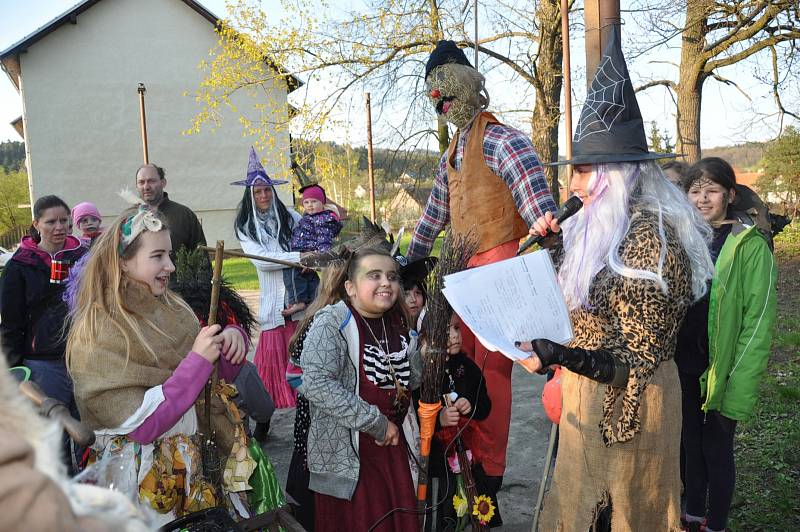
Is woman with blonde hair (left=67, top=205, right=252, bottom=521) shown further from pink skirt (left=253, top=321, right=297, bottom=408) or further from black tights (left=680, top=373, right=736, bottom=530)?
pink skirt (left=253, top=321, right=297, bottom=408)

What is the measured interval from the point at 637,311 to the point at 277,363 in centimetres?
377

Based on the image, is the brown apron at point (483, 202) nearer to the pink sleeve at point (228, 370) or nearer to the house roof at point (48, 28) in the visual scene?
the pink sleeve at point (228, 370)

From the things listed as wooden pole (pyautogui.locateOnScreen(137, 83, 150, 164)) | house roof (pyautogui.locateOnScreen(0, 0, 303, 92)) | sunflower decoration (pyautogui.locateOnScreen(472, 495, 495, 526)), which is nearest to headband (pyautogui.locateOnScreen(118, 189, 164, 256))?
sunflower decoration (pyautogui.locateOnScreen(472, 495, 495, 526))

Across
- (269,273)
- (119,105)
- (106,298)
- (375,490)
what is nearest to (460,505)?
(375,490)

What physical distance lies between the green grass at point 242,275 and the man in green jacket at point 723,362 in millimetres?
9520

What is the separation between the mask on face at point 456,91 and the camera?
11.1ft

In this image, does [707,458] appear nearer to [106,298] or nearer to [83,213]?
[106,298]

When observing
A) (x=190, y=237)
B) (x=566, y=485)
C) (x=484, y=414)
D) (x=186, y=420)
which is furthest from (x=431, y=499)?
(x=190, y=237)

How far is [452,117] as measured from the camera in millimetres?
3432

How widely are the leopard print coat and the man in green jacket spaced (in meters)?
1.11

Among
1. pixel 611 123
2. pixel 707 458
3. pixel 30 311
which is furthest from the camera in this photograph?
pixel 30 311

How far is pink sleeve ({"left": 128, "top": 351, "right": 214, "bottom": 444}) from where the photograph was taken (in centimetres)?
227

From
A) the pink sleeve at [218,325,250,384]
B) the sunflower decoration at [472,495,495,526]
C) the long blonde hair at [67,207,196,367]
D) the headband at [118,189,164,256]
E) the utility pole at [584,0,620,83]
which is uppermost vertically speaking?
the utility pole at [584,0,620,83]

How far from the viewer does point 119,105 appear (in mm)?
24547
